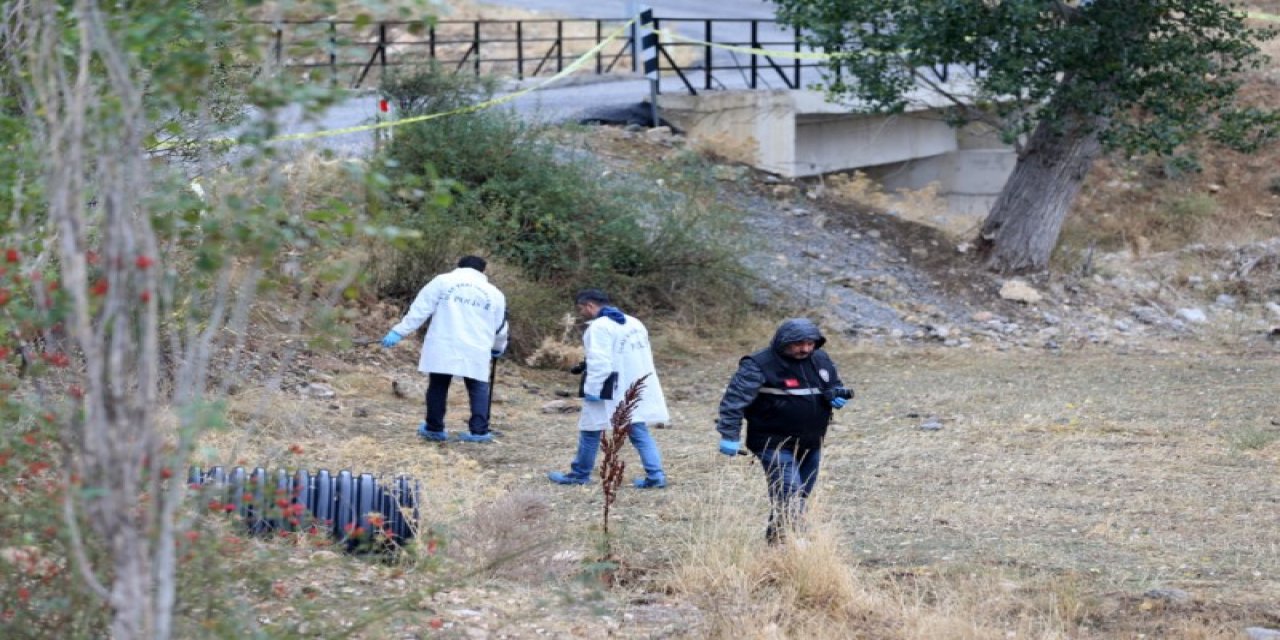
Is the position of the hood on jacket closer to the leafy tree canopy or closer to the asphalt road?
the asphalt road

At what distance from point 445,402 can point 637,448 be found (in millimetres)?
1771

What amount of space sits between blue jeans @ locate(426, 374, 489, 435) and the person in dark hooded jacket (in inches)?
129

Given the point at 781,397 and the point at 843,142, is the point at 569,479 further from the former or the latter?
the point at 843,142

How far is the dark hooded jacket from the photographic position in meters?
7.27

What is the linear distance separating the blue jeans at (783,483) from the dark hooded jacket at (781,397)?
0.18 ft

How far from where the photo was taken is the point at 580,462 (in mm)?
9141

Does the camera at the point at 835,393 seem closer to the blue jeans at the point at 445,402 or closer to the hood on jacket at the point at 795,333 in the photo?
the hood on jacket at the point at 795,333

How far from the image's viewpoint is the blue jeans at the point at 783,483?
7215 millimetres

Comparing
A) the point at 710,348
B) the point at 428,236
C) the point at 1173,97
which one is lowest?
the point at 710,348

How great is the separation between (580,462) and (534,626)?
289cm

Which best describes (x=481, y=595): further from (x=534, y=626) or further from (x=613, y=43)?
(x=613, y=43)

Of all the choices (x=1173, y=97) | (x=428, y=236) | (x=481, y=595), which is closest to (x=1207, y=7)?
(x=1173, y=97)

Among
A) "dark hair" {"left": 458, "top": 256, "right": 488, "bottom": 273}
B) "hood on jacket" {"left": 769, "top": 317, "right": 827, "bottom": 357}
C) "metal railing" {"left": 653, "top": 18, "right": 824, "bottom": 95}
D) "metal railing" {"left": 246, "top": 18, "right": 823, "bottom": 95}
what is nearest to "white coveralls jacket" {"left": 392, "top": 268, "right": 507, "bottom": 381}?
"dark hair" {"left": 458, "top": 256, "right": 488, "bottom": 273}

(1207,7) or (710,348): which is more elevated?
(1207,7)
